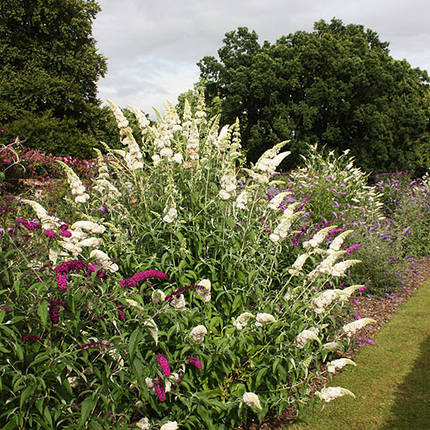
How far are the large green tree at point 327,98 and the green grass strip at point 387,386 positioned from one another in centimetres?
1198

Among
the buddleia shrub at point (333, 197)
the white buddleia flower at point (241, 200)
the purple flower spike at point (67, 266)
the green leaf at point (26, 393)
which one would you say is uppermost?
the buddleia shrub at point (333, 197)

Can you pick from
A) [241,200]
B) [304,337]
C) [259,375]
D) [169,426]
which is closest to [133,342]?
[169,426]

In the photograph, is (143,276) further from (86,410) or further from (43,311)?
(86,410)

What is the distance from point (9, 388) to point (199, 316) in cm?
142

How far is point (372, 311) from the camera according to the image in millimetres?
5949

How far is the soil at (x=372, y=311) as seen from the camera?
3.45m

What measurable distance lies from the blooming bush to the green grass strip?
1.66 feet

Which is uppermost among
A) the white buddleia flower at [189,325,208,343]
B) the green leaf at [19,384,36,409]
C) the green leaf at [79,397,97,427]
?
the white buddleia flower at [189,325,208,343]

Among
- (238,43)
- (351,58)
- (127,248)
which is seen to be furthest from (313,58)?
(127,248)

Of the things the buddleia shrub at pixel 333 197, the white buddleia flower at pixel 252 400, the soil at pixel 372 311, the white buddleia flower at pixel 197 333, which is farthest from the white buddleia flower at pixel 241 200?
the buddleia shrub at pixel 333 197

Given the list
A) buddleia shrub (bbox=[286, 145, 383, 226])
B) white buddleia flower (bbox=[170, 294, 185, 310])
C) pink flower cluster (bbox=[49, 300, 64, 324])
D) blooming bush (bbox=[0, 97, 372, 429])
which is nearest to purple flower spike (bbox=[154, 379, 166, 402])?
blooming bush (bbox=[0, 97, 372, 429])

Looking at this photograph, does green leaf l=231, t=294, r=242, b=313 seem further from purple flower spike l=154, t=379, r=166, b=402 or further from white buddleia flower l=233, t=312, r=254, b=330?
purple flower spike l=154, t=379, r=166, b=402

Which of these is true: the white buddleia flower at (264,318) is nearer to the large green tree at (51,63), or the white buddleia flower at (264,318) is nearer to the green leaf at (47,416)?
the green leaf at (47,416)

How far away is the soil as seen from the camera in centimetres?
345
